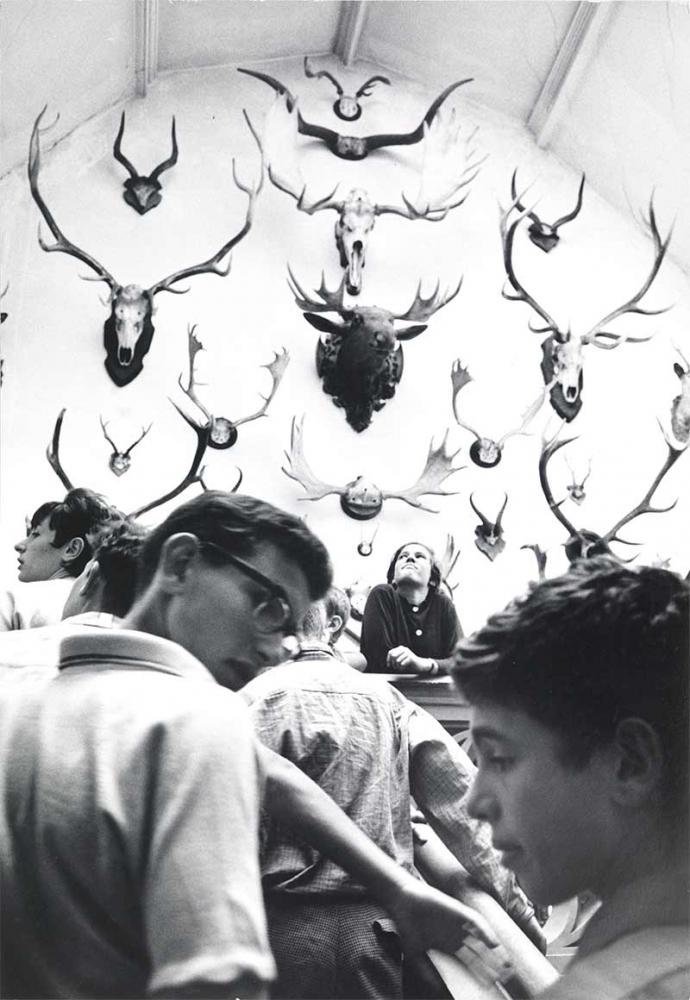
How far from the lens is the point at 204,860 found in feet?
2.93

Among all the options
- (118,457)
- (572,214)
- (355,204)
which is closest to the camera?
(118,457)

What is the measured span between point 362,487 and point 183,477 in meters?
1.02

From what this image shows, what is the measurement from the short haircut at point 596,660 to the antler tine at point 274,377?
520 centimetres

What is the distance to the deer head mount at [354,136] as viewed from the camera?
24.3 ft

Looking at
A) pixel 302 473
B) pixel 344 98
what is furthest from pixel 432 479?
pixel 344 98

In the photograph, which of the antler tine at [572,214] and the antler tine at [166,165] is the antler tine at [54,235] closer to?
the antler tine at [166,165]

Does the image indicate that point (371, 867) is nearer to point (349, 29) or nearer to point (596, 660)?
point (596, 660)

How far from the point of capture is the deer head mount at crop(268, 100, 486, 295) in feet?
23.4

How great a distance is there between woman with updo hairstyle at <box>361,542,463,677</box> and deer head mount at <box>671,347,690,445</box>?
7.40 feet

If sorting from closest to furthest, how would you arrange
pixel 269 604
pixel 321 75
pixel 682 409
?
pixel 269 604
pixel 682 409
pixel 321 75

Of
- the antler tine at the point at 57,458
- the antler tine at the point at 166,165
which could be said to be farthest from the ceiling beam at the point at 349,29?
the antler tine at the point at 57,458

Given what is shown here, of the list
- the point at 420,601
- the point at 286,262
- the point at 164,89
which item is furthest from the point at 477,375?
the point at 164,89

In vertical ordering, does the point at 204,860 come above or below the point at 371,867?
above

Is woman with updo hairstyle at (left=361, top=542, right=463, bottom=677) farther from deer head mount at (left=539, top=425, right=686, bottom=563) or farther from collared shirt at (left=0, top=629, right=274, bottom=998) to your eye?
collared shirt at (left=0, top=629, right=274, bottom=998)
